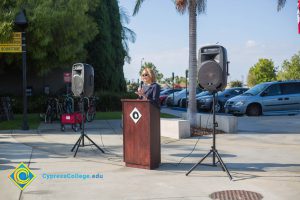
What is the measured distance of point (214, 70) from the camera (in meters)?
8.00

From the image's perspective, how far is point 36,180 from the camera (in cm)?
732

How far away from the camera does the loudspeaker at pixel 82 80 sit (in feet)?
32.5

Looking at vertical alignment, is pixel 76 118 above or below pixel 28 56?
below

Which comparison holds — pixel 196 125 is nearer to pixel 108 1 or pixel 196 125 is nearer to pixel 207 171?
pixel 207 171

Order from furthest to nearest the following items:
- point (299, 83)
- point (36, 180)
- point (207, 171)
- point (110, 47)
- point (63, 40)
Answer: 1. point (110, 47)
2. point (299, 83)
3. point (63, 40)
4. point (207, 171)
5. point (36, 180)

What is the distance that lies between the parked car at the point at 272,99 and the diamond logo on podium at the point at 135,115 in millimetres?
13321

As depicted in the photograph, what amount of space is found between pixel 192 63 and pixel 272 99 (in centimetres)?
715

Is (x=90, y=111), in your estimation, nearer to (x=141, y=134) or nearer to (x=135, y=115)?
(x=135, y=115)

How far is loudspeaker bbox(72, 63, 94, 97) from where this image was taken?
990 cm

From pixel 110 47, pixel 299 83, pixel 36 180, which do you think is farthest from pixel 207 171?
pixel 110 47

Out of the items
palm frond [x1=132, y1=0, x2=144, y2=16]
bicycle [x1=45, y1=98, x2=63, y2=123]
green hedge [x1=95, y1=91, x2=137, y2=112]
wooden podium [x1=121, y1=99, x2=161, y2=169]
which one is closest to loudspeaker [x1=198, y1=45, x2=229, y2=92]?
wooden podium [x1=121, y1=99, x2=161, y2=169]

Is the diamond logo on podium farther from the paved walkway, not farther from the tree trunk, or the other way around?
the tree trunk

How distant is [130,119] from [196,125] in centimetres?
678

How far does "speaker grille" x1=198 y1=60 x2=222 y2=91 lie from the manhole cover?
2154mm
